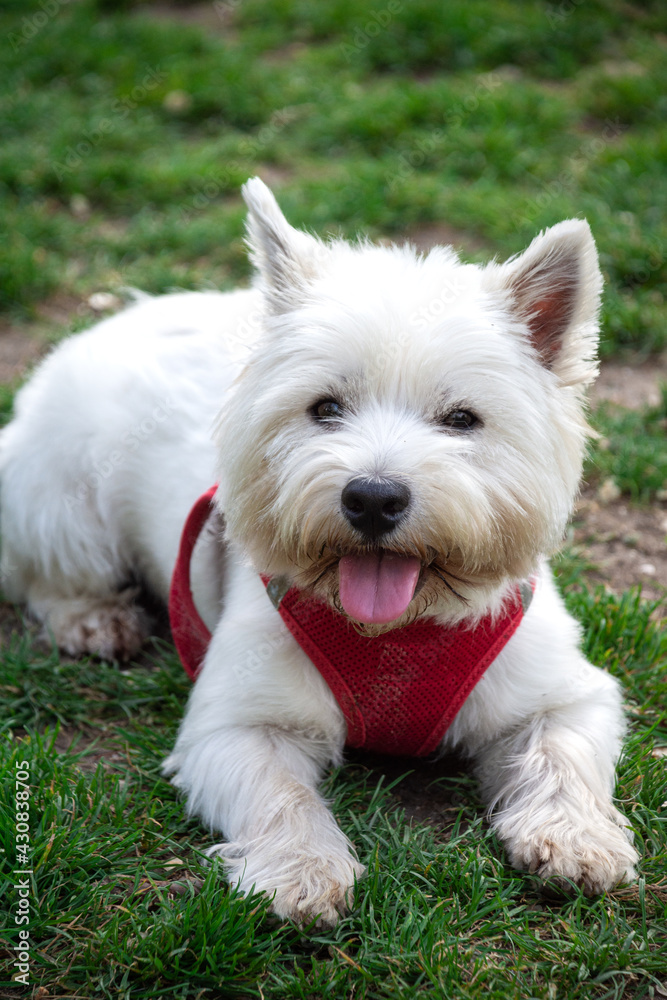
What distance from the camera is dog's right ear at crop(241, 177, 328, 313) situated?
285cm

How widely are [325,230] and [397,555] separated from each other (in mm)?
4258

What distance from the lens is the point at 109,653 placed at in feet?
12.5

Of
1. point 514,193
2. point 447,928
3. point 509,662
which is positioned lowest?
point 447,928

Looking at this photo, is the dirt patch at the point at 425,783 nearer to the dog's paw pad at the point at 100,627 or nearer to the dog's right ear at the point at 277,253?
the dog's paw pad at the point at 100,627

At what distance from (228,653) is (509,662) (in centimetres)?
88

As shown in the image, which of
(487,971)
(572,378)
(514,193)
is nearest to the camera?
(487,971)

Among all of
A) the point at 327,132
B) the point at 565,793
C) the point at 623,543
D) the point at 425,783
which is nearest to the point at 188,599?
the point at 425,783

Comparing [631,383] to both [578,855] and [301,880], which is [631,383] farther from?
[301,880]

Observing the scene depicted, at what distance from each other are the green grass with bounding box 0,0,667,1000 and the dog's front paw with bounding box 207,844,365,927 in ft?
0.17

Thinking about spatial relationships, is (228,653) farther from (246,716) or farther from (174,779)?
(174,779)

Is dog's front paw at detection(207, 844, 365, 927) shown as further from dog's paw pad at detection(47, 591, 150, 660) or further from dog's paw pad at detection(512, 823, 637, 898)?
dog's paw pad at detection(47, 591, 150, 660)

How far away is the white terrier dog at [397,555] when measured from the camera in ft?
8.20

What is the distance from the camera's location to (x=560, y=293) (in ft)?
9.02

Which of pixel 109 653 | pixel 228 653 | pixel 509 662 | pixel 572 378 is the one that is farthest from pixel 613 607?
pixel 109 653
